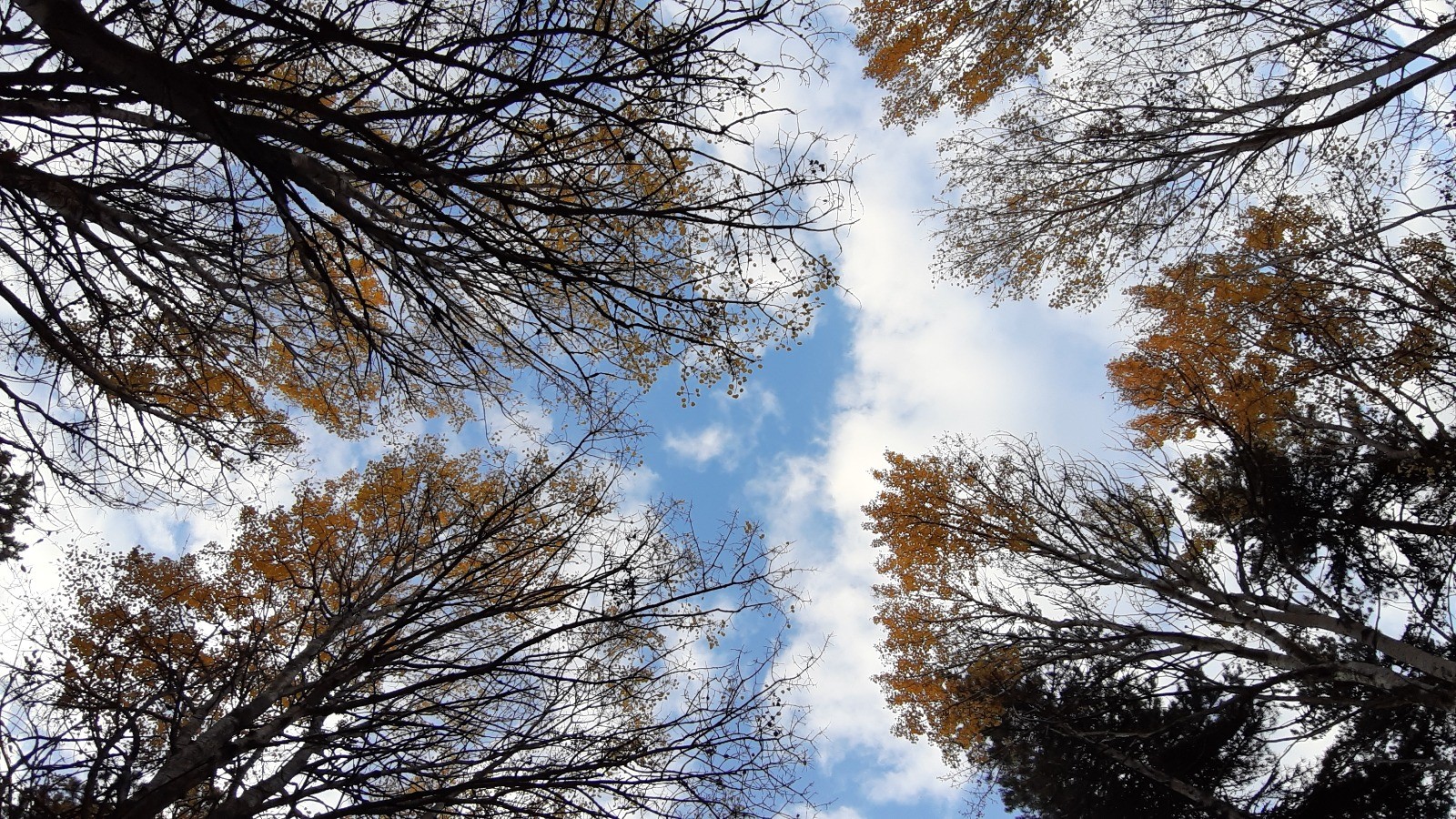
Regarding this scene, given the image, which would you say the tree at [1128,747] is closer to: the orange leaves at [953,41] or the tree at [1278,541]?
the tree at [1278,541]

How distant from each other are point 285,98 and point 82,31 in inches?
28.7

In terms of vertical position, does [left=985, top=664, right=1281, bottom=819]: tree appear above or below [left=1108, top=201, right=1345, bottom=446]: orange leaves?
below

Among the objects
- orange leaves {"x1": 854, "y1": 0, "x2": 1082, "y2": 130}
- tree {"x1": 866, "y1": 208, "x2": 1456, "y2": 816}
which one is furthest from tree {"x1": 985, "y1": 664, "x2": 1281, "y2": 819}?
orange leaves {"x1": 854, "y1": 0, "x2": 1082, "y2": 130}

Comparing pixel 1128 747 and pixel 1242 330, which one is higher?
pixel 1242 330

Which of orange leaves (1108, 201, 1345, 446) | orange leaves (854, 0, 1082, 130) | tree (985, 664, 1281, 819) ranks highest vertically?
orange leaves (854, 0, 1082, 130)

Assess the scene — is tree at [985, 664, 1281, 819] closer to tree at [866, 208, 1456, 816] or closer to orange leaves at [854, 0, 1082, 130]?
tree at [866, 208, 1456, 816]

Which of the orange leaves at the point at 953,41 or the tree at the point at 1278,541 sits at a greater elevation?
the orange leaves at the point at 953,41

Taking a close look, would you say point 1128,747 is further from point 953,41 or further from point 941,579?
point 953,41

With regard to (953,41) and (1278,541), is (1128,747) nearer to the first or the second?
(1278,541)

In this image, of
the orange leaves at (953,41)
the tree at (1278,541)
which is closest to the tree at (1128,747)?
the tree at (1278,541)

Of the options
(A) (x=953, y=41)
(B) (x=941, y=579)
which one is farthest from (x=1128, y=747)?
(A) (x=953, y=41)

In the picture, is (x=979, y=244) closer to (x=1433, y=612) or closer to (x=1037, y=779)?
(x=1433, y=612)

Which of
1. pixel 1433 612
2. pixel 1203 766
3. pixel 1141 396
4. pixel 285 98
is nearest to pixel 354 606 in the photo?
pixel 285 98

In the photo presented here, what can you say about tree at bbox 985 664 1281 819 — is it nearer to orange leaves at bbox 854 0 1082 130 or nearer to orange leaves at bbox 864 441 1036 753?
orange leaves at bbox 864 441 1036 753
